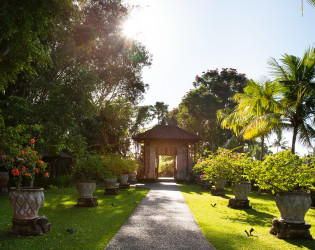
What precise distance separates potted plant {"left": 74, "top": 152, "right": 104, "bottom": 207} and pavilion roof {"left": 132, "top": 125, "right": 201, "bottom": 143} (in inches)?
387

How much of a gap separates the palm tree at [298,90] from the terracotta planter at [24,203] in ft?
31.2

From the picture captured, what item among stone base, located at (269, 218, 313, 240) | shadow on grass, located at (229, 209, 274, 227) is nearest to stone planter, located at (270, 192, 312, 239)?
stone base, located at (269, 218, 313, 240)

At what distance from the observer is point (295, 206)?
16.4 ft

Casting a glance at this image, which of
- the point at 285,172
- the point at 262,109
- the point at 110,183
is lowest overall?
the point at 110,183

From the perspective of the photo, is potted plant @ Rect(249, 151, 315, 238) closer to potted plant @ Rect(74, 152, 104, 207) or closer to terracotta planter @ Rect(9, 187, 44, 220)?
terracotta planter @ Rect(9, 187, 44, 220)

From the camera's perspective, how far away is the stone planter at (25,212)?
4678mm

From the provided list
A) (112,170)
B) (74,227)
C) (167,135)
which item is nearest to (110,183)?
(112,170)

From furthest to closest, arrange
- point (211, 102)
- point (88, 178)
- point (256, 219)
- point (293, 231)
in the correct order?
point (211, 102), point (88, 178), point (256, 219), point (293, 231)

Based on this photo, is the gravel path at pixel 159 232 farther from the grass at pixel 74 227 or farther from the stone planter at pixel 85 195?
the stone planter at pixel 85 195

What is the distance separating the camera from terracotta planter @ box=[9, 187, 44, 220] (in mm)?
4707

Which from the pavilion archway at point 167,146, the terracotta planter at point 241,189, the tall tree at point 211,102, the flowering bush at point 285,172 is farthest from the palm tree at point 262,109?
the tall tree at point 211,102

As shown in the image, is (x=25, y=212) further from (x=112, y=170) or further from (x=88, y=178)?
(x=112, y=170)

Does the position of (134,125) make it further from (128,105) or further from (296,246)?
(296,246)

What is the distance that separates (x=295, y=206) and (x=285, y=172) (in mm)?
725
